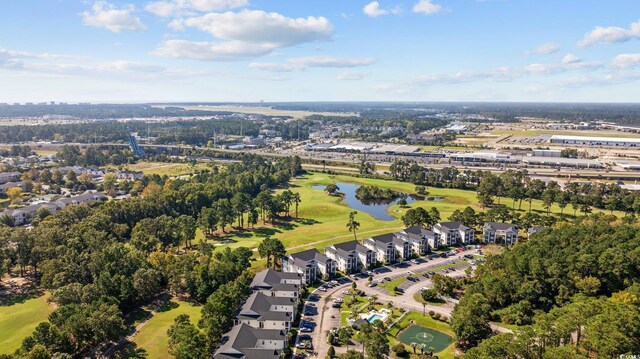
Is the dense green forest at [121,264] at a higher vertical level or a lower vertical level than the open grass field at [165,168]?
lower

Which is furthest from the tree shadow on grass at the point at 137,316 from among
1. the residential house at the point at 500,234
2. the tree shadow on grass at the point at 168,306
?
the residential house at the point at 500,234

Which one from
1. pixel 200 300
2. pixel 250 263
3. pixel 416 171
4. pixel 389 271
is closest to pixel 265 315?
pixel 200 300

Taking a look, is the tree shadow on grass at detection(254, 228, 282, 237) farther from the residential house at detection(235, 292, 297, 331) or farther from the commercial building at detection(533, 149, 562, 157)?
the commercial building at detection(533, 149, 562, 157)

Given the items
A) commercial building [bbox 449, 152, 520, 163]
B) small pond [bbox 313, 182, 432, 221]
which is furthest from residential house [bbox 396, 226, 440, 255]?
commercial building [bbox 449, 152, 520, 163]

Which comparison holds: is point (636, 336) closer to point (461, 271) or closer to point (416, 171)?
point (461, 271)

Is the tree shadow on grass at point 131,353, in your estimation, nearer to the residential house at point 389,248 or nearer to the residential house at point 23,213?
the residential house at point 389,248

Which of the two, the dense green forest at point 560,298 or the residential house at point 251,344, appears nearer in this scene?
the dense green forest at point 560,298
